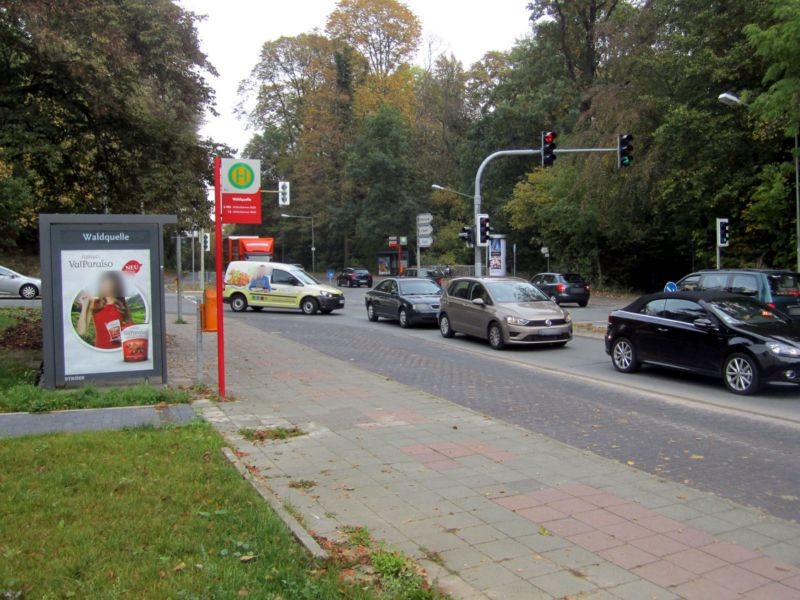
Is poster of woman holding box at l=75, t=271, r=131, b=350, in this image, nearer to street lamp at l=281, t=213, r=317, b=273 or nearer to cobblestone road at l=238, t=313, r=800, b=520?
cobblestone road at l=238, t=313, r=800, b=520

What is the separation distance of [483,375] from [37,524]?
→ 813 centimetres

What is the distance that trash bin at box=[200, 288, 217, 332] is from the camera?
9164 millimetres

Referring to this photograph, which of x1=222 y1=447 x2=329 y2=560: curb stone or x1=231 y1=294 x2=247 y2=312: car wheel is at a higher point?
x1=231 y1=294 x2=247 y2=312: car wheel

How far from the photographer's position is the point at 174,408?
8148 mm

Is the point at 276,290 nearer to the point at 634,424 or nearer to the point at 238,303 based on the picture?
the point at 238,303

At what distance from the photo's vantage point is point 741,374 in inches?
382

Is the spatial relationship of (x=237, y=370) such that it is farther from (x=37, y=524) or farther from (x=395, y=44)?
(x=395, y=44)

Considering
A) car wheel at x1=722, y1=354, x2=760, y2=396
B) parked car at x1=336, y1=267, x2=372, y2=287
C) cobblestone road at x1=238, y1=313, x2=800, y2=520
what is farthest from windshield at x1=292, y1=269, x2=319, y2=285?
parked car at x1=336, y1=267, x2=372, y2=287

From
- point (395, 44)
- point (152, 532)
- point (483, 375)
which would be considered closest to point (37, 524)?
point (152, 532)

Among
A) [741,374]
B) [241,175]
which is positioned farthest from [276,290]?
[741,374]

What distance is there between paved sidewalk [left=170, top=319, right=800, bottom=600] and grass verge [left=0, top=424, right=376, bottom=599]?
52cm

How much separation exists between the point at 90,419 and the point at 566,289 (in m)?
25.6

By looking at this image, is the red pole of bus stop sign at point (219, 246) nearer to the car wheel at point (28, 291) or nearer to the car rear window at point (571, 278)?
the car rear window at point (571, 278)

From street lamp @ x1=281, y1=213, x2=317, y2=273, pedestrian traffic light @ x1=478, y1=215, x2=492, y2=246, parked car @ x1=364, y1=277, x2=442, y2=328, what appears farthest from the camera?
street lamp @ x1=281, y1=213, x2=317, y2=273
